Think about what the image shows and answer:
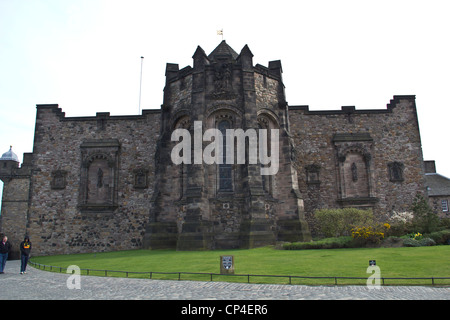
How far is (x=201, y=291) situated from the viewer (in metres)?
8.30

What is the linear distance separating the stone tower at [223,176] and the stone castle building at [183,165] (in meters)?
0.08

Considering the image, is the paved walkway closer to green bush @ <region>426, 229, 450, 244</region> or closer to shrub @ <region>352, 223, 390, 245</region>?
shrub @ <region>352, 223, 390, 245</region>

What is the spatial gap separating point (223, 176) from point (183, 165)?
306cm

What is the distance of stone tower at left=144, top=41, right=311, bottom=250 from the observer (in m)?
18.7

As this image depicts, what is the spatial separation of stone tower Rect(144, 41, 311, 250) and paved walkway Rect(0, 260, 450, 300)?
8.74 metres

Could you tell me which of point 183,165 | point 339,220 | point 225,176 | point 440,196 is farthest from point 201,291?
point 440,196

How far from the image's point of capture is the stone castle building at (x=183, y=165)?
21250 mm

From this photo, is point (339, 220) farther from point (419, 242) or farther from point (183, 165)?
point (183, 165)

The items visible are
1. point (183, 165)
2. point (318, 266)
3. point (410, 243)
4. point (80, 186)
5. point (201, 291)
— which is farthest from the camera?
point (80, 186)

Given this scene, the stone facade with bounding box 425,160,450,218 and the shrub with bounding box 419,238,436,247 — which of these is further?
the stone facade with bounding box 425,160,450,218

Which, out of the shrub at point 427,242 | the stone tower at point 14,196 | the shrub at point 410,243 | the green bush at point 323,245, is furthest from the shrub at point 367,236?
the stone tower at point 14,196

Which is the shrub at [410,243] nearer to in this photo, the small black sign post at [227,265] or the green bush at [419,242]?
the green bush at [419,242]

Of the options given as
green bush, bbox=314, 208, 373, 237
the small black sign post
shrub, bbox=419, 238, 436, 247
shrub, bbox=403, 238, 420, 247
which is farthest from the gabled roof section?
the small black sign post

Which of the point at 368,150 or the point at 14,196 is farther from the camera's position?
the point at 14,196
